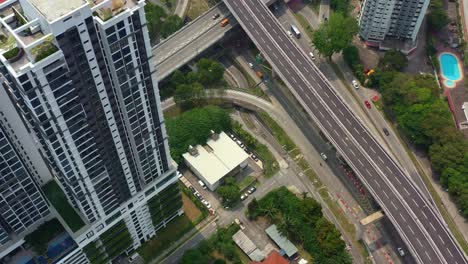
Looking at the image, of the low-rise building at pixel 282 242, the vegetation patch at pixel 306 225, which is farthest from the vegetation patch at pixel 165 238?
the low-rise building at pixel 282 242

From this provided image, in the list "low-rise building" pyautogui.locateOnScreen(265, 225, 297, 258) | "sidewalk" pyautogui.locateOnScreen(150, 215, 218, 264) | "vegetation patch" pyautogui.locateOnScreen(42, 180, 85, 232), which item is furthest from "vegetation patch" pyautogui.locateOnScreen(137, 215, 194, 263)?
"vegetation patch" pyautogui.locateOnScreen(42, 180, 85, 232)

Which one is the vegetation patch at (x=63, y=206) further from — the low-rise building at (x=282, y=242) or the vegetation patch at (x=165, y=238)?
the low-rise building at (x=282, y=242)

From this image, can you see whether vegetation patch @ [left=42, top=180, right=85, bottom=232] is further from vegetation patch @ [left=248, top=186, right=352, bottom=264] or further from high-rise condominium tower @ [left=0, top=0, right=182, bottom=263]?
vegetation patch @ [left=248, top=186, right=352, bottom=264]

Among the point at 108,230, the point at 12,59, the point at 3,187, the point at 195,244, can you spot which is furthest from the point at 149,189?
the point at 12,59

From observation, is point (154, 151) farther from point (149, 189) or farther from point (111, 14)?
point (111, 14)

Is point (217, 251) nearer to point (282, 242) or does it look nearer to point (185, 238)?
point (185, 238)

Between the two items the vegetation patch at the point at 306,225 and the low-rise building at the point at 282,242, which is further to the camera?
the low-rise building at the point at 282,242
